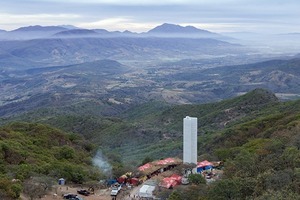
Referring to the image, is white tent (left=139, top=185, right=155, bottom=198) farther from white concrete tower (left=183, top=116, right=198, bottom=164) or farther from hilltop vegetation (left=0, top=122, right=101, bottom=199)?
white concrete tower (left=183, top=116, right=198, bottom=164)

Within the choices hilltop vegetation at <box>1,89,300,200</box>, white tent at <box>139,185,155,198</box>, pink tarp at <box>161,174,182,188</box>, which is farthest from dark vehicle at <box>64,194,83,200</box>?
pink tarp at <box>161,174,182,188</box>

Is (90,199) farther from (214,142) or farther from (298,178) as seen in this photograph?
(214,142)

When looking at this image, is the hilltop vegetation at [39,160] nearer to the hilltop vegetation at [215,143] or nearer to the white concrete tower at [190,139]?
the hilltop vegetation at [215,143]

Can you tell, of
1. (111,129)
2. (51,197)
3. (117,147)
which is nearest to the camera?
(51,197)

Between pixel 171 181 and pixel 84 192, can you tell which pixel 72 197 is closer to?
pixel 84 192

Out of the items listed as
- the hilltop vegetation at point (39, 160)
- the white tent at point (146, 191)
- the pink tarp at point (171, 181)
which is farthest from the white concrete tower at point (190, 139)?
the hilltop vegetation at point (39, 160)

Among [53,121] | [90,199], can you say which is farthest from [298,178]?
[53,121]

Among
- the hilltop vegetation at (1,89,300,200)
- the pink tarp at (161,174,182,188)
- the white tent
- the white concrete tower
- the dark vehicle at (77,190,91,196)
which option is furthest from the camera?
the white concrete tower

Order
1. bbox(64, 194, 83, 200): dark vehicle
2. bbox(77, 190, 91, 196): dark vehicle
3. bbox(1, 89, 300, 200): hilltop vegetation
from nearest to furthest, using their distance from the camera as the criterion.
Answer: bbox(1, 89, 300, 200): hilltop vegetation, bbox(64, 194, 83, 200): dark vehicle, bbox(77, 190, 91, 196): dark vehicle

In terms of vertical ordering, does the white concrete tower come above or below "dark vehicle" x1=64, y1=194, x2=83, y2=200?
above
